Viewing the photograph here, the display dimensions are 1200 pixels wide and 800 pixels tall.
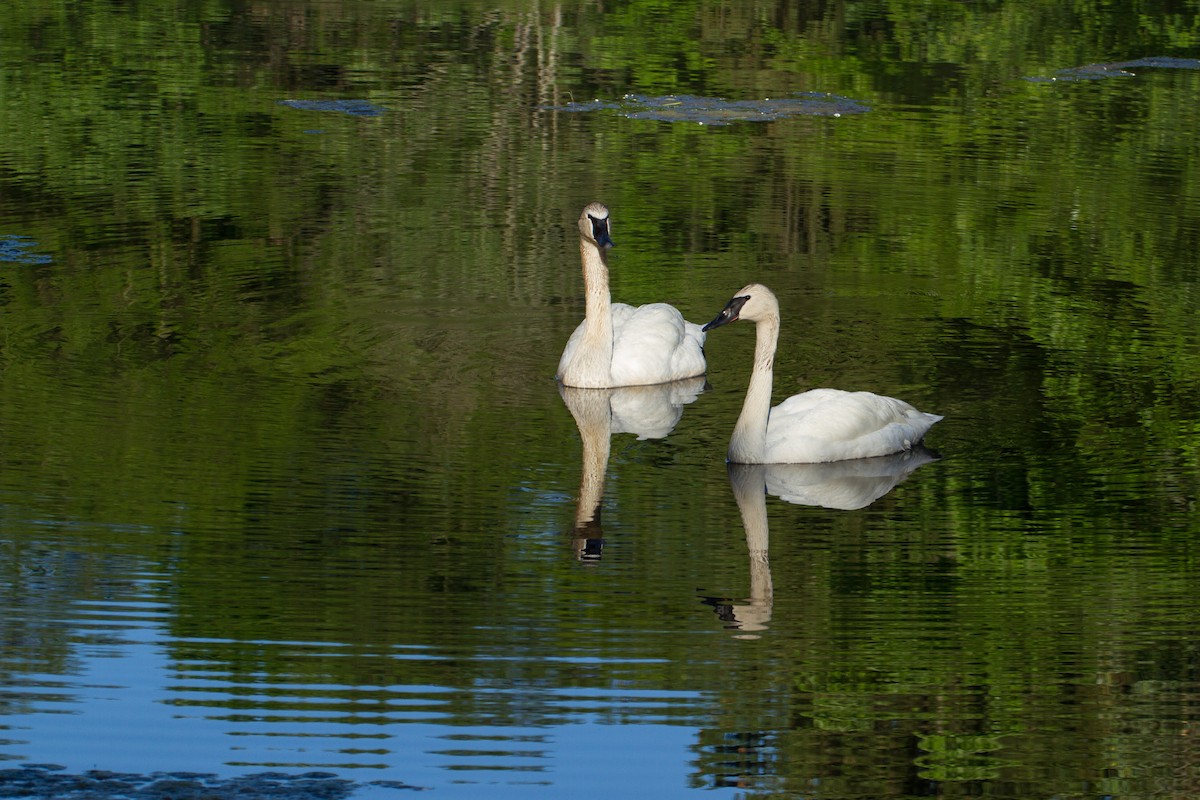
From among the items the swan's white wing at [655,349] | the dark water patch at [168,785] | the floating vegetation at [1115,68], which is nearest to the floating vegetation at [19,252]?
the swan's white wing at [655,349]

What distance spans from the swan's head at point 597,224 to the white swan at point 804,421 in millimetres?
1843

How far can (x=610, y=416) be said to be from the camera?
1376 centimetres

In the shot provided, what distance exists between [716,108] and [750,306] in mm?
11639

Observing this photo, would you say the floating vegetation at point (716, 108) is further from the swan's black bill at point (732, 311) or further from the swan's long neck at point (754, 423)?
the swan's long neck at point (754, 423)

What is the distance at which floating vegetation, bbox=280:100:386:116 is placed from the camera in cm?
2364

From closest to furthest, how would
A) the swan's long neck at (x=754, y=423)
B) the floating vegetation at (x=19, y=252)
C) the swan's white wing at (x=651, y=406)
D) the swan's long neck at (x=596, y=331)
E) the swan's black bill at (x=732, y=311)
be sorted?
the swan's long neck at (x=754, y=423)
the swan's black bill at (x=732, y=311)
the swan's white wing at (x=651, y=406)
the swan's long neck at (x=596, y=331)
the floating vegetation at (x=19, y=252)

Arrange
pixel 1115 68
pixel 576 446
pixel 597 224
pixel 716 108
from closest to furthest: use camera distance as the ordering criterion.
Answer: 1. pixel 576 446
2. pixel 597 224
3. pixel 716 108
4. pixel 1115 68

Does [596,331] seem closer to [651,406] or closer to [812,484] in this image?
[651,406]

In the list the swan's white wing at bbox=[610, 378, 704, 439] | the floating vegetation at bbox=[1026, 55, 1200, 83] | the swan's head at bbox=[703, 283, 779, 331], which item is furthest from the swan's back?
the floating vegetation at bbox=[1026, 55, 1200, 83]

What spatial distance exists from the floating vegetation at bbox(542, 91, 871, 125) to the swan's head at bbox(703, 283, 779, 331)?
10857 millimetres

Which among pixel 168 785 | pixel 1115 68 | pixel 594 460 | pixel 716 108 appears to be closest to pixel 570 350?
pixel 594 460

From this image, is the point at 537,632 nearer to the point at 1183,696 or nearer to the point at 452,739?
the point at 452,739

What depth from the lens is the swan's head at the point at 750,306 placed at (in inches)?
505

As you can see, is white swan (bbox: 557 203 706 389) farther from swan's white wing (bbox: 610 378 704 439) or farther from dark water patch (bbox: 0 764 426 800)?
dark water patch (bbox: 0 764 426 800)
